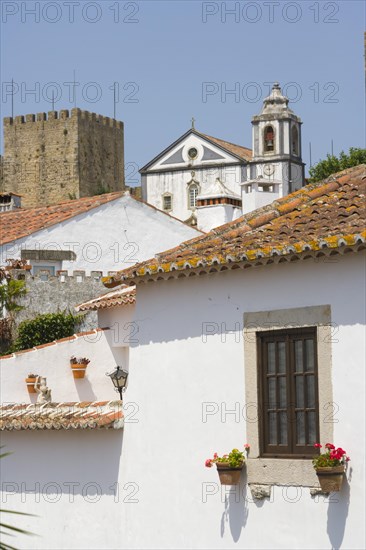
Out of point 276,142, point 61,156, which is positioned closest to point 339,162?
point 276,142

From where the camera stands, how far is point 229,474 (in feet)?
47.4

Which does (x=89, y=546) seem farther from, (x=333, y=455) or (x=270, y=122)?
(x=270, y=122)

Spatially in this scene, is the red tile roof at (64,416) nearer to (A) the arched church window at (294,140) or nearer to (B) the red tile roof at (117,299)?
(B) the red tile roof at (117,299)

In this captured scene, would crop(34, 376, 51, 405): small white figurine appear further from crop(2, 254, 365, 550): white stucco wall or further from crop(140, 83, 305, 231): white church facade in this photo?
crop(140, 83, 305, 231): white church facade

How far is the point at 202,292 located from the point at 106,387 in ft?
27.0

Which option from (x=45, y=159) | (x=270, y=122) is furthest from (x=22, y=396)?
(x=45, y=159)

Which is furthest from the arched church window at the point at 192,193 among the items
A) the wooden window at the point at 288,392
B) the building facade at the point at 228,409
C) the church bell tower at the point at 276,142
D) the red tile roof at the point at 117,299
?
the wooden window at the point at 288,392

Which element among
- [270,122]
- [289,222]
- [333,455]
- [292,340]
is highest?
[270,122]

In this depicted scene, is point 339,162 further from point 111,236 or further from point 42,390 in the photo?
point 42,390

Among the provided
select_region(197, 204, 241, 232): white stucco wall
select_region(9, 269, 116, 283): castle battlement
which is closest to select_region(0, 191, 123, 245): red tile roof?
select_region(9, 269, 116, 283): castle battlement

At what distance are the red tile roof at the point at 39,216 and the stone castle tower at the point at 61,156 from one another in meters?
49.7

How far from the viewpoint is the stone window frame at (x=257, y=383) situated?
13.8 metres

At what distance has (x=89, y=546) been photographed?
54.3 ft

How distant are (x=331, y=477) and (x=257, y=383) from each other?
5.05ft
